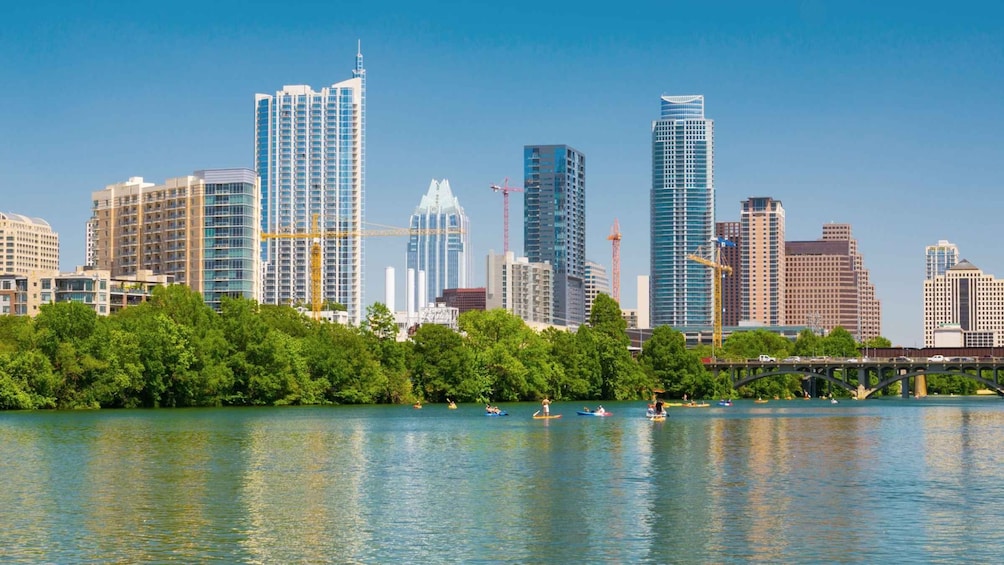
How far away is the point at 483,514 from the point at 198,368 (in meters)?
113

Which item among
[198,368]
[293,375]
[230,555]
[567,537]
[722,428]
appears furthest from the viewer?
[293,375]

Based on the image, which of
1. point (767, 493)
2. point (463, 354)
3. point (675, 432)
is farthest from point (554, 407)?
point (767, 493)

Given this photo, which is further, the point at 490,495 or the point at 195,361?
the point at 195,361

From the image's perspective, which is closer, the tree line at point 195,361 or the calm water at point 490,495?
the calm water at point 490,495

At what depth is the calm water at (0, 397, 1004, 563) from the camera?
165ft

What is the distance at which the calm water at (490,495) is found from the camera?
1984 inches

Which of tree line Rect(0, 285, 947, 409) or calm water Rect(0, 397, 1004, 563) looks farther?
tree line Rect(0, 285, 947, 409)

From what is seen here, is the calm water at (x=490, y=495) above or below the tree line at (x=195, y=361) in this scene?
below

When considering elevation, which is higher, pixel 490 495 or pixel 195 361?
pixel 195 361

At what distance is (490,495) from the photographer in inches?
2643

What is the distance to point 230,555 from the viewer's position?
4844cm

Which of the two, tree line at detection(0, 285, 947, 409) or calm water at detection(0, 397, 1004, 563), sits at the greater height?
tree line at detection(0, 285, 947, 409)

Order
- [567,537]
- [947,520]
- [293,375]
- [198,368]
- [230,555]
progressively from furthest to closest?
1. [293,375]
2. [198,368]
3. [947,520]
4. [567,537]
5. [230,555]

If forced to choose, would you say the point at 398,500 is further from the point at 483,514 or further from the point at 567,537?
the point at 567,537
